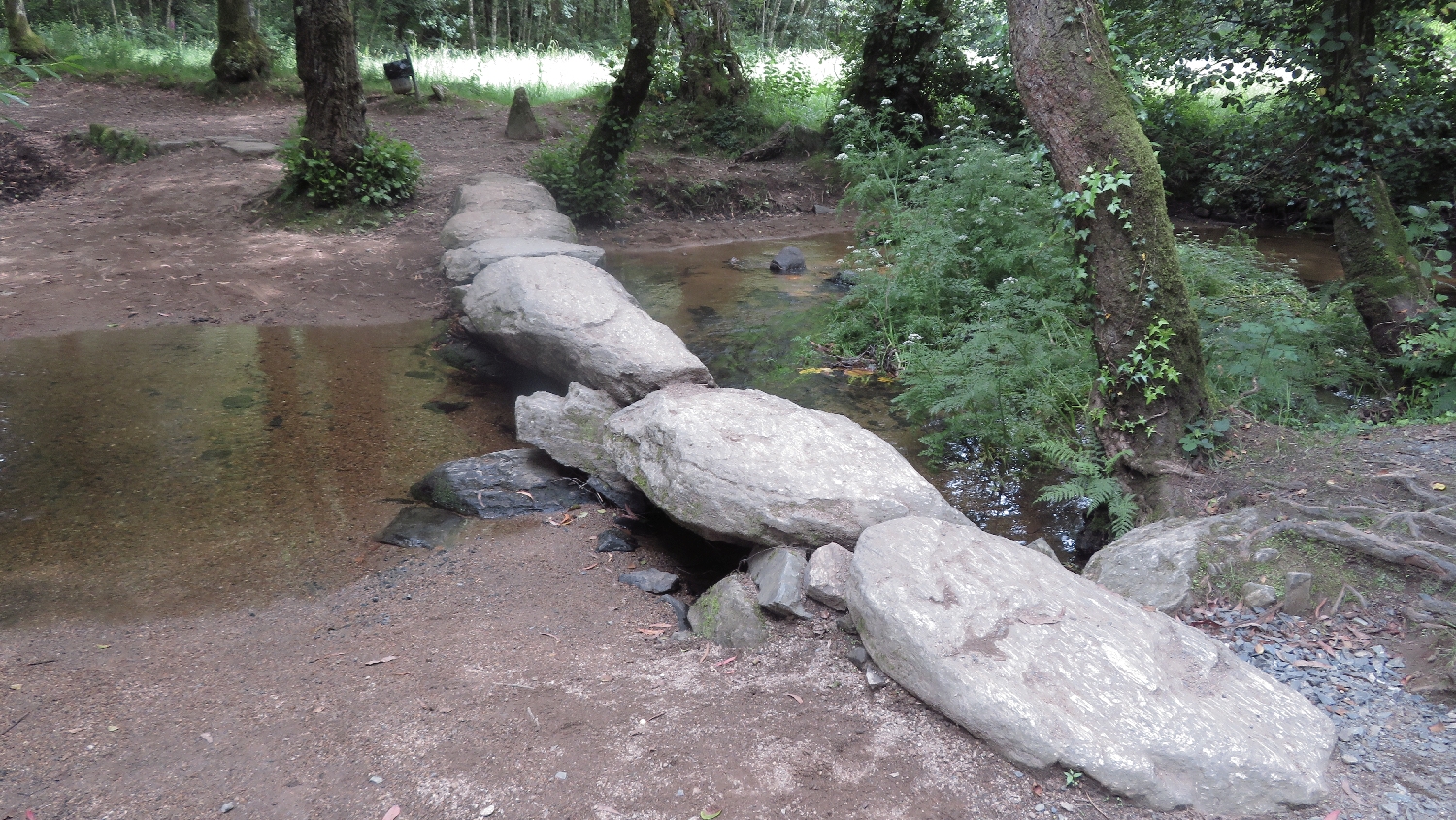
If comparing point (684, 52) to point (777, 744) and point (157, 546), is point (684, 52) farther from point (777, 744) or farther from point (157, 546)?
point (777, 744)

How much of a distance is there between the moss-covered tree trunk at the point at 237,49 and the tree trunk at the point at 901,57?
9016mm

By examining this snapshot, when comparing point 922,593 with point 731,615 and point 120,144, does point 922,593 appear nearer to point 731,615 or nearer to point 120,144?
point 731,615

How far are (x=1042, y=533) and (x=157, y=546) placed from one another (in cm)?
423

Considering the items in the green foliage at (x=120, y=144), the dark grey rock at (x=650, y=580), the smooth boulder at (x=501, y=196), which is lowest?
the dark grey rock at (x=650, y=580)

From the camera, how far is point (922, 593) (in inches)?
109

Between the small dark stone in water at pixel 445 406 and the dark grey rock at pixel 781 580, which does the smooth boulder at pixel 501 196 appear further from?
the dark grey rock at pixel 781 580

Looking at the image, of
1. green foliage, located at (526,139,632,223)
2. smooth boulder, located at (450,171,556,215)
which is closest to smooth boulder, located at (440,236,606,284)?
smooth boulder, located at (450,171,556,215)

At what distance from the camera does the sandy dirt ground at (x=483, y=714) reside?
2320mm

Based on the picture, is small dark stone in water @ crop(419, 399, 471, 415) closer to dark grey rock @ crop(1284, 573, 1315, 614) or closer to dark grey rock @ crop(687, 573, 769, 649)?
dark grey rock @ crop(687, 573, 769, 649)

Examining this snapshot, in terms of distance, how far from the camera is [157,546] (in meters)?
3.70

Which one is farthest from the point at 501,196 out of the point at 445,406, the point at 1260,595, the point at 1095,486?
the point at 1260,595

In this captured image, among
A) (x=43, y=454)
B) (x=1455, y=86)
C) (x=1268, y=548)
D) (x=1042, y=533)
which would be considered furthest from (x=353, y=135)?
(x=1455, y=86)

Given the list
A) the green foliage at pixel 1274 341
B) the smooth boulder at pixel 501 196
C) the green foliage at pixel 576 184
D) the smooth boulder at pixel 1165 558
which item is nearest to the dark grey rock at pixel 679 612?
the smooth boulder at pixel 1165 558

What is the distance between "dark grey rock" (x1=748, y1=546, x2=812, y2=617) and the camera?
313 centimetres
